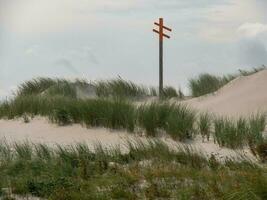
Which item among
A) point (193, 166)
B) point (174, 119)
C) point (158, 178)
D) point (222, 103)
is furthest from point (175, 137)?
point (222, 103)

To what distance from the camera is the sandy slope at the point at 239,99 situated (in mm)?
16578

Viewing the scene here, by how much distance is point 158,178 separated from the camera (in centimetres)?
784

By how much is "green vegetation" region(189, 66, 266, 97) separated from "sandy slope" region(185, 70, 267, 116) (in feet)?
5.98

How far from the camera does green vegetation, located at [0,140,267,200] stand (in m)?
7.13

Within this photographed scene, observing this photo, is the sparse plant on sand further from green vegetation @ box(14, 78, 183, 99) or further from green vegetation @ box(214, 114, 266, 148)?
green vegetation @ box(14, 78, 183, 99)

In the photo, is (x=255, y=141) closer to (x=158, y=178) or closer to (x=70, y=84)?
(x=158, y=178)

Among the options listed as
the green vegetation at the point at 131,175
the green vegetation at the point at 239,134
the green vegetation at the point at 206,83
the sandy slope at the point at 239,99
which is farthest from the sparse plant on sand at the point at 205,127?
the green vegetation at the point at 206,83

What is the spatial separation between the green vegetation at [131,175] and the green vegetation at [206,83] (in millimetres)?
12205

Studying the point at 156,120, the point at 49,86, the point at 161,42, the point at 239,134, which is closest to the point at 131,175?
the point at 239,134

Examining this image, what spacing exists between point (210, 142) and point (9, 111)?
7496 mm

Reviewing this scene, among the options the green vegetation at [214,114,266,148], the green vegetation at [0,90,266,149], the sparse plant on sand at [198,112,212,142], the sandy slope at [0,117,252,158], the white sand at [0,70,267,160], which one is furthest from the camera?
the white sand at [0,70,267,160]

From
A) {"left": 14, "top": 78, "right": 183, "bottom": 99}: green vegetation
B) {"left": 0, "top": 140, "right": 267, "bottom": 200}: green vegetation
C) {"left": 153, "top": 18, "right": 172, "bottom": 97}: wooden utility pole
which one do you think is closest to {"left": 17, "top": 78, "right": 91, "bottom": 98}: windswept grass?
{"left": 14, "top": 78, "right": 183, "bottom": 99}: green vegetation

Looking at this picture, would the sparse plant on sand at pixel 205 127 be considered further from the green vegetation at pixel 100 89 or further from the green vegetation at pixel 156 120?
the green vegetation at pixel 100 89

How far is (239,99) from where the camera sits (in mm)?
17688
